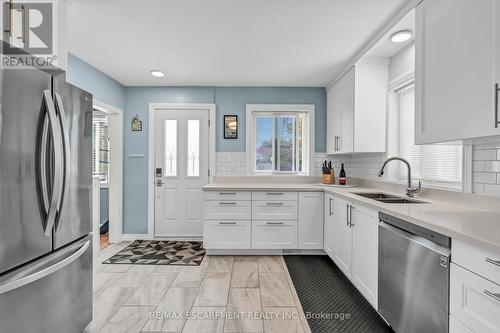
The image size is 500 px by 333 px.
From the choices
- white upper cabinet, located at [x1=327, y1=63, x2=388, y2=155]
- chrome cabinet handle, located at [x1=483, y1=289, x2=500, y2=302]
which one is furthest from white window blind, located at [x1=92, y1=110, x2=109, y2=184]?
chrome cabinet handle, located at [x1=483, y1=289, x2=500, y2=302]

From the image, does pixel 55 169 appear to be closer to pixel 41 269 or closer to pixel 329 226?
pixel 41 269

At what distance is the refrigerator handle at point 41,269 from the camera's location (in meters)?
1.16

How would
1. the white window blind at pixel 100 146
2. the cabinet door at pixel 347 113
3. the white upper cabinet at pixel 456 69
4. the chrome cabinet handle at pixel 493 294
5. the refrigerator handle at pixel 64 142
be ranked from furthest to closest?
the white window blind at pixel 100 146
the cabinet door at pixel 347 113
the refrigerator handle at pixel 64 142
the white upper cabinet at pixel 456 69
the chrome cabinet handle at pixel 493 294

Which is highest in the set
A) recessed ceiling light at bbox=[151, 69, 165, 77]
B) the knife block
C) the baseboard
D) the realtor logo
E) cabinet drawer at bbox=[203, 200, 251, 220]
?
recessed ceiling light at bbox=[151, 69, 165, 77]

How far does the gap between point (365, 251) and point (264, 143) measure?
91.6 inches

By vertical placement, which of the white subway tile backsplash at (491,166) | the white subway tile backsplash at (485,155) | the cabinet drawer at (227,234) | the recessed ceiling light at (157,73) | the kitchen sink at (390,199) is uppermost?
the recessed ceiling light at (157,73)

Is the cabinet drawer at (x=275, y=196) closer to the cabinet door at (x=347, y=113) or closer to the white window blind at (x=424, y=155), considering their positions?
the cabinet door at (x=347, y=113)

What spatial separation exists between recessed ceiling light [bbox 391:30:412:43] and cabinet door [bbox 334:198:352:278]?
5.11ft

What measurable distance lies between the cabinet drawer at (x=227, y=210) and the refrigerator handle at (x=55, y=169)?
2.05 meters

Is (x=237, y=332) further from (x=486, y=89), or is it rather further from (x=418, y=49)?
(x=418, y=49)

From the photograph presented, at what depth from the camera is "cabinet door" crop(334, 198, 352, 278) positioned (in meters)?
2.49

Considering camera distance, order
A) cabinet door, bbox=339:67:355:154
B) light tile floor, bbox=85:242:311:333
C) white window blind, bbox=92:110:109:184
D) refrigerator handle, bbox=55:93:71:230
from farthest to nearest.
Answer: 1. white window blind, bbox=92:110:109:184
2. cabinet door, bbox=339:67:355:154
3. light tile floor, bbox=85:242:311:333
4. refrigerator handle, bbox=55:93:71:230

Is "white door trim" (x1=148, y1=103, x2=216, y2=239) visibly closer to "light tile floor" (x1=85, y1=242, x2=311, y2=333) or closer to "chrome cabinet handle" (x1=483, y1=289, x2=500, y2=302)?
"light tile floor" (x1=85, y1=242, x2=311, y2=333)

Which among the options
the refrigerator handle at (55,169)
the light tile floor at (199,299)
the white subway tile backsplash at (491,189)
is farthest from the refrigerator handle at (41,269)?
the white subway tile backsplash at (491,189)
